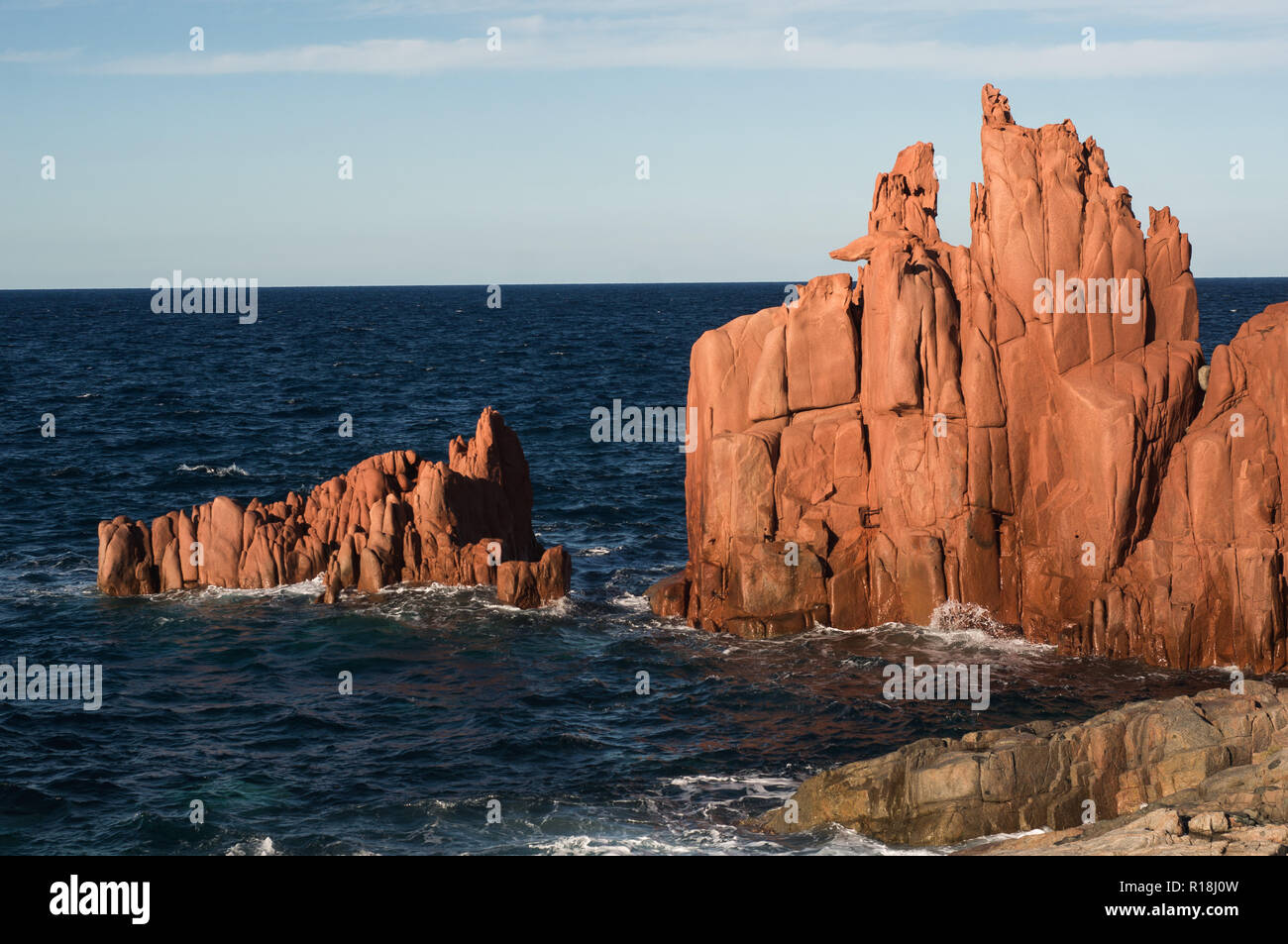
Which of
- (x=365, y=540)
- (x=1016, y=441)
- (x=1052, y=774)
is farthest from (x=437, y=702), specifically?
(x=1016, y=441)

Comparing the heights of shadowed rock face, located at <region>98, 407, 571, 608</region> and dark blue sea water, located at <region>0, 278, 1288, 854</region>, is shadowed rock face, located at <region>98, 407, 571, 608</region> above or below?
above

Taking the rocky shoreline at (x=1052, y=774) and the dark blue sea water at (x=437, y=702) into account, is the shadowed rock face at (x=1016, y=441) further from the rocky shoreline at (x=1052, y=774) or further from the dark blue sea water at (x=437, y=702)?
the rocky shoreline at (x=1052, y=774)

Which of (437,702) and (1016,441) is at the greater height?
(1016,441)

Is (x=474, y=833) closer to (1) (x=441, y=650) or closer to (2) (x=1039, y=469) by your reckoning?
(1) (x=441, y=650)

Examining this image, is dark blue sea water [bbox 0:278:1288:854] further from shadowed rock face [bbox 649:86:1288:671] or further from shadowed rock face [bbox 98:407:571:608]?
shadowed rock face [bbox 649:86:1288:671]

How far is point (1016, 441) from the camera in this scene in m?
38.6

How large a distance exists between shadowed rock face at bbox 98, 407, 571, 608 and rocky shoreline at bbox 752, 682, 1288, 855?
64.0 ft

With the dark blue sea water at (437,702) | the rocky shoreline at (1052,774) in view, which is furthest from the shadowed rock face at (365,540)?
the rocky shoreline at (1052,774)

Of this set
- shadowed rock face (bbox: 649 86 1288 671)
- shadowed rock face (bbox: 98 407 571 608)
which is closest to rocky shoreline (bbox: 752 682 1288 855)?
shadowed rock face (bbox: 649 86 1288 671)

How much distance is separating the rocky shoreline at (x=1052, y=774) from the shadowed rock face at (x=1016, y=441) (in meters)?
10.5

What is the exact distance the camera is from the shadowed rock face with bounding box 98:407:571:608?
4409 centimetres

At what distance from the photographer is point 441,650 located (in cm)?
3941

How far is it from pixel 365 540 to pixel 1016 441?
2132 centimetres

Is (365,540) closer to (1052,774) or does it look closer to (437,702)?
(437,702)
